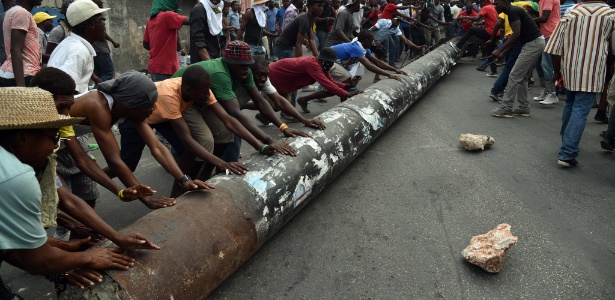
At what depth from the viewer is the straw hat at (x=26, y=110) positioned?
5.28 ft

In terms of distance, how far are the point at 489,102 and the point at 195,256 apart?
6.25m

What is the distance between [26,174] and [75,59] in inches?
72.7

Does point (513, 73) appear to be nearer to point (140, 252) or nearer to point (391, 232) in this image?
point (391, 232)

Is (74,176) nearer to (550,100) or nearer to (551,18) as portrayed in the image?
(550,100)

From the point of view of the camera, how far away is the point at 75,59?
317 centimetres

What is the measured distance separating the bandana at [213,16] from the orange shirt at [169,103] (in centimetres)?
205

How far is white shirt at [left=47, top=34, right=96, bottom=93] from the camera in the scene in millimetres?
3160

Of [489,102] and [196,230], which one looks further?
[489,102]

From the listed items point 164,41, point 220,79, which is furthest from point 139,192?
point 164,41

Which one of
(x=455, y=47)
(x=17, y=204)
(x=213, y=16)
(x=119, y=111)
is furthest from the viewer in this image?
(x=455, y=47)

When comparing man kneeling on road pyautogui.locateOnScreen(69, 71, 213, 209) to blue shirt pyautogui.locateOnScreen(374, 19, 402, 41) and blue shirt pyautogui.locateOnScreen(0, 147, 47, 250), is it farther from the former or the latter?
blue shirt pyautogui.locateOnScreen(374, 19, 402, 41)

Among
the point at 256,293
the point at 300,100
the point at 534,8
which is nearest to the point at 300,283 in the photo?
the point at 256,293

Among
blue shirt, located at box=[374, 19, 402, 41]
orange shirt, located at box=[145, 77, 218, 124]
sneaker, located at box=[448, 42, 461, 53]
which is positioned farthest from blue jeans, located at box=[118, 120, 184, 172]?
sneaker, located at box=[448, 42, 461, 53]

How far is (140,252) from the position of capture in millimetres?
2199
